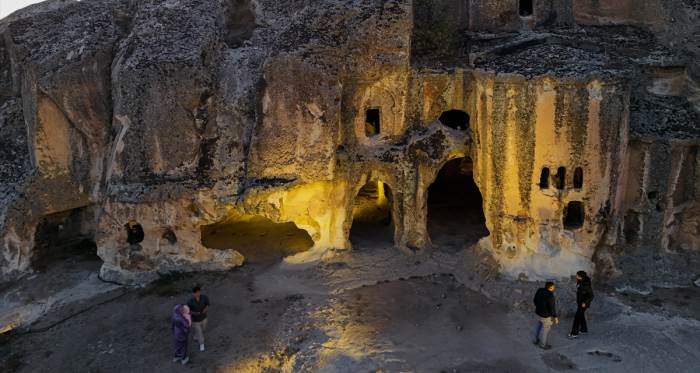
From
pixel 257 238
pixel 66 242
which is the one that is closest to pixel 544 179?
pixel 257 238

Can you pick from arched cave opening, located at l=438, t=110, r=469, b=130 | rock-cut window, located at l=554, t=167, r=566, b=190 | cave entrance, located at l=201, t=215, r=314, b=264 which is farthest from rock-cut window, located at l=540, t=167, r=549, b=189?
cave entrance, located at l=201, t=215, r=314, b=264

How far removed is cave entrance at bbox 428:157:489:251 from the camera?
18.2 metres

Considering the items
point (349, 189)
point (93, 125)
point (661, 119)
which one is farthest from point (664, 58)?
point (93, 125)

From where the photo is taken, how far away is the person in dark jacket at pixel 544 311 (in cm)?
1259

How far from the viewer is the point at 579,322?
44.7ft

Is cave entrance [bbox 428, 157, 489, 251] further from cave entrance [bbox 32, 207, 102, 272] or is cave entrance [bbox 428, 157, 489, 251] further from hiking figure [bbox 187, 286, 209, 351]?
cave entrance [bbox 32, 207, 102, 272]

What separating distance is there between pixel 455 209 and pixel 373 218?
2460mm

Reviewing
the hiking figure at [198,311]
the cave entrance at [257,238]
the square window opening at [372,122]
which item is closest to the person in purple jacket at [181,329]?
the hiking figure at [198,311]

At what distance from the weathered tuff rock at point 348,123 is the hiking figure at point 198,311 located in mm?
3320

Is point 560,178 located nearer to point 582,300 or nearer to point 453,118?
point 582,300

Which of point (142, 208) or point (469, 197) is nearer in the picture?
point (142, 208)

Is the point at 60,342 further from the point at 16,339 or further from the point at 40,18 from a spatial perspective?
the point at 40,18

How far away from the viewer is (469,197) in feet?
68.4

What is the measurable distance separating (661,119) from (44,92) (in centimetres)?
1453
